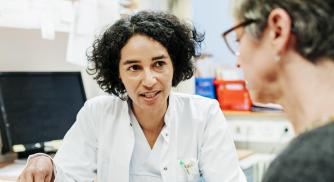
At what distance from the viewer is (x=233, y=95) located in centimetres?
332

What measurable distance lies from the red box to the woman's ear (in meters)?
2.57

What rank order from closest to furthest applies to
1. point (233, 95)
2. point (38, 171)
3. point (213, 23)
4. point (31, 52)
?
point (38, 171) → point (31, 52) → point (233, 95) → point (213, 23)

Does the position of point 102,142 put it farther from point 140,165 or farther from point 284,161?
point 284,161

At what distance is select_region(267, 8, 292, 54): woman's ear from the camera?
2.30 feet

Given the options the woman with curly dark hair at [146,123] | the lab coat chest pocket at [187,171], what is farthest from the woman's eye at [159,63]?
the lab coat chest pocket at [187,171]

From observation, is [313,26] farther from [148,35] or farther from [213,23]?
[213,23]

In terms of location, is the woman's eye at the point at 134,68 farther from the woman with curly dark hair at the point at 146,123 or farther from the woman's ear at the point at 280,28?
the woman's ear at the point at 280,28

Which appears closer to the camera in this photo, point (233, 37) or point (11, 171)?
point (233, 37)

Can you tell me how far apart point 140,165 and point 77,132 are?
295 mm

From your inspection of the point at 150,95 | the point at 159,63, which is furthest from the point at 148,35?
the point at 150,95

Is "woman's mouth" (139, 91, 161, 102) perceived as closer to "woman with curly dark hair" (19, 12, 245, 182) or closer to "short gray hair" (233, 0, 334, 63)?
"woman with curly dark hair" (19, 12, 245, 182)

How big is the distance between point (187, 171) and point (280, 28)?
108cm

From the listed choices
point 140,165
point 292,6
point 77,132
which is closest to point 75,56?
point 77,132

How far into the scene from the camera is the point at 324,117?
686 millimetres
